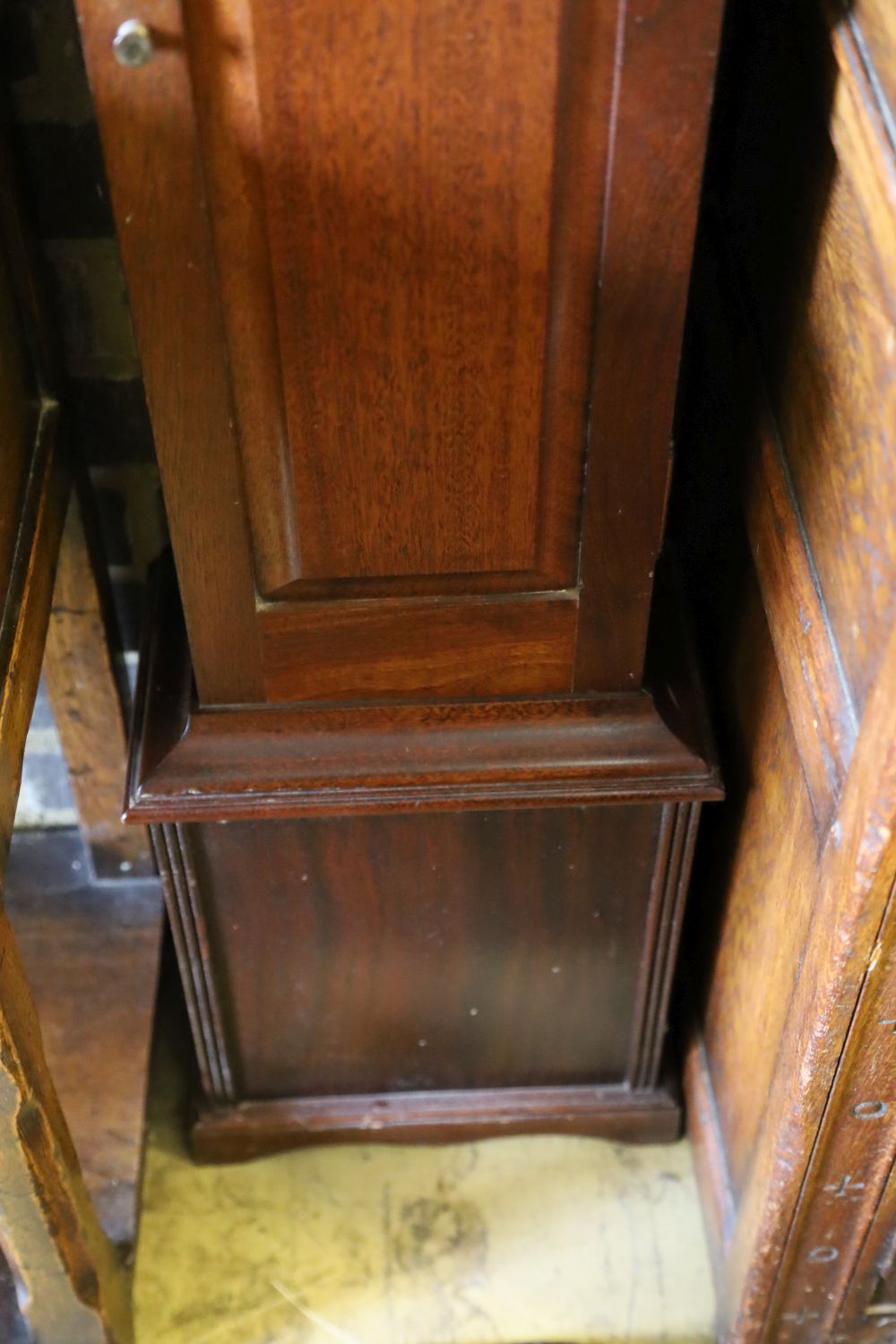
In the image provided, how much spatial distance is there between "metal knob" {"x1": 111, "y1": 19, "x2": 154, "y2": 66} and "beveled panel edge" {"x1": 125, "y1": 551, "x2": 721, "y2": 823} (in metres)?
0.50

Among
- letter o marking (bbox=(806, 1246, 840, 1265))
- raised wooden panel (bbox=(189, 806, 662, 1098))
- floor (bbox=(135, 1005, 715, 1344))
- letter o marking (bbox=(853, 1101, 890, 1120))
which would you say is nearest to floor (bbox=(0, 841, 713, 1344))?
floor (bbox=(135, 1005, 715, 1344))

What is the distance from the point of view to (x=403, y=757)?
1.05m

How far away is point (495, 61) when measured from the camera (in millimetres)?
731

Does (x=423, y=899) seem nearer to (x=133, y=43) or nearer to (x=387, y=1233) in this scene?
(x=387, y=1233)

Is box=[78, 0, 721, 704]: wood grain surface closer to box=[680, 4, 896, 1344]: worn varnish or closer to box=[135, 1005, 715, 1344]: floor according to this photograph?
box=[680, 4, 896, 1344]: worn varnish

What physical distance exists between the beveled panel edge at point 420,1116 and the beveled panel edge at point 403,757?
45 cm

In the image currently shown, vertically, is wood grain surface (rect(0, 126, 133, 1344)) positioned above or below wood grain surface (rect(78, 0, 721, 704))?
below

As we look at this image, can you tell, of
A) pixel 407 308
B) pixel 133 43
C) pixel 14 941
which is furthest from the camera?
pixel 14 941

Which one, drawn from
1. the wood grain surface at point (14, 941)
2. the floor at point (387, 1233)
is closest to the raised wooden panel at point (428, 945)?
the floor at point (387, 1233)

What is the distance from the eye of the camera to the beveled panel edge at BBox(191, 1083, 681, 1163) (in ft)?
4.45

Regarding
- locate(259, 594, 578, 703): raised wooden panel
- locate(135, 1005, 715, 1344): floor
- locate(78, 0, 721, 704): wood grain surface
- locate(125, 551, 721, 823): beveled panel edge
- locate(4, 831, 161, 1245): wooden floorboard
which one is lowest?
locate(135, 1005, 715, 1344): floor

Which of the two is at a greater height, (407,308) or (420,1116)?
(407,308)

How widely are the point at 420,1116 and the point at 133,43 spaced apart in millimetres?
1051

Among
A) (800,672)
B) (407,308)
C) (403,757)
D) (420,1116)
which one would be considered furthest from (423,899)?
(407,308)
